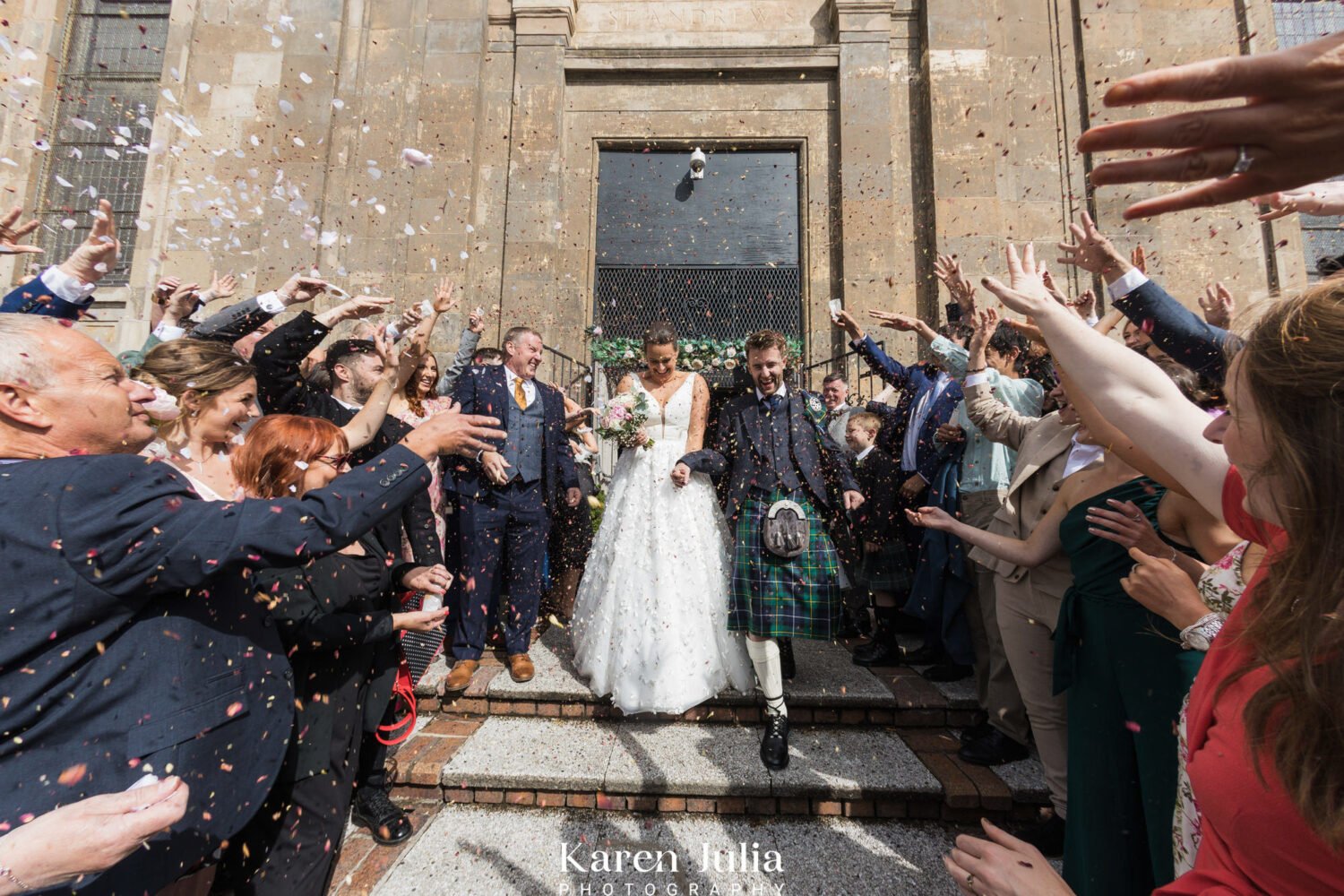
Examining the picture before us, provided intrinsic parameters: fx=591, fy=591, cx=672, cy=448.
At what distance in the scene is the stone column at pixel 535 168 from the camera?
29.7 ft

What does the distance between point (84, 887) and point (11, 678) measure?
489 millimetres

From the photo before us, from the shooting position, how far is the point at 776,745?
3404 mm

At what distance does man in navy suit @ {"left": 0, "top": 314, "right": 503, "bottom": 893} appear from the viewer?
1.24 meters

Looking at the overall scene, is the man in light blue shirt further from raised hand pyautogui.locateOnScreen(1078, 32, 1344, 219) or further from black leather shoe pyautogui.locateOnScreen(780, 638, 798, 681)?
raised hand pyautogui.locateOnScreen(1078, 32, 1344, 219)

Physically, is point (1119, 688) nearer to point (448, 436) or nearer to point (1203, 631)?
point (1203, 631)

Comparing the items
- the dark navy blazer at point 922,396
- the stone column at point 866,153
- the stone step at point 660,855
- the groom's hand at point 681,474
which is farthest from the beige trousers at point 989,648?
the stone column at point 866,153

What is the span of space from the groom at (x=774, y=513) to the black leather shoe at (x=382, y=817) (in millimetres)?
1947

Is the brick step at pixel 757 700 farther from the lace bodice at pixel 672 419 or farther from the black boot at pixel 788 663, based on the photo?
the lace bodice at pixel 672 419

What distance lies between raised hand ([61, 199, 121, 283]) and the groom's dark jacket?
325 cm

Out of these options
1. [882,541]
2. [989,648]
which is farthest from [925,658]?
[882,541]

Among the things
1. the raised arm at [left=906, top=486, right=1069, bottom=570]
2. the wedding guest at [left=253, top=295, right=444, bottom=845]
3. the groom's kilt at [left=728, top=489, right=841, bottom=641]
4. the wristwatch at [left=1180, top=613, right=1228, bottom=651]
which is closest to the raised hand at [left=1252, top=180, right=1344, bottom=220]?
the wristwatch at [left=1180, top=613, right=1228, bottom=651]

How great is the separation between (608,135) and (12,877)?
10411 millimetres

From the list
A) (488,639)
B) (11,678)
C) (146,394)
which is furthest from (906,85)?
(11,678)

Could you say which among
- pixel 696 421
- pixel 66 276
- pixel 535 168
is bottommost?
pixel 696 421
